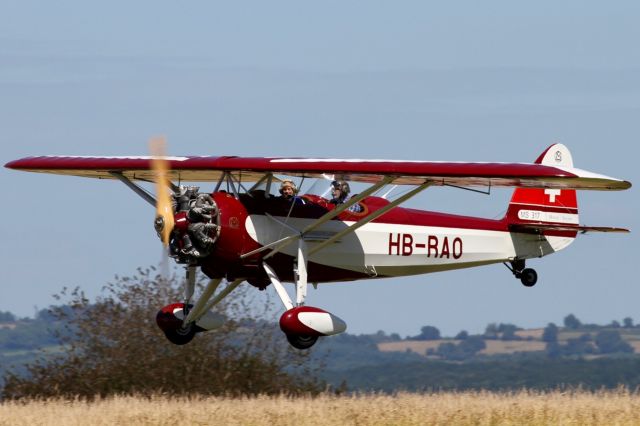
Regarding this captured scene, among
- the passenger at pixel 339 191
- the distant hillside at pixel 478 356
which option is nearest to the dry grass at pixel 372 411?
the passenger at pixel 339 191

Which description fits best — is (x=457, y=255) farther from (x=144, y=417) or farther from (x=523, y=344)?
(x=523, y=344)

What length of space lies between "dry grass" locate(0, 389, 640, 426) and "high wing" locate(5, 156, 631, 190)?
9.56ft

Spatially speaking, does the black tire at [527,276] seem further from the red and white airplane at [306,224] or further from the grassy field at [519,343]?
the grassy field at [519,343]

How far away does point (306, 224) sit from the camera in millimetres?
19312

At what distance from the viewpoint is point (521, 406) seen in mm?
16719

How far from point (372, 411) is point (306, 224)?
3741mm

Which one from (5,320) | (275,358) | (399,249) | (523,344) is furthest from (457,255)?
(5,320)

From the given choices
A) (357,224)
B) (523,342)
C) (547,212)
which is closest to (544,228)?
(547,212)

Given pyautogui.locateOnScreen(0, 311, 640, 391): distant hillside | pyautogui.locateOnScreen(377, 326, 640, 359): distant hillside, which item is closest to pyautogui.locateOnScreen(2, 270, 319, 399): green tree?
pyautogui.locateOnScreen(0, 311, 640, 391): distant hillside

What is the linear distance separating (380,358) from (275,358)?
61.3 metres

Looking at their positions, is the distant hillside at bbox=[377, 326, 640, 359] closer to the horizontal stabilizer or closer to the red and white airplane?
the horizontal stabilizer

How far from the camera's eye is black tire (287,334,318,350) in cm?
1853

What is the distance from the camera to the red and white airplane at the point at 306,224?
720 inches

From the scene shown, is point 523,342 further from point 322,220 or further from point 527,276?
point 322,220
